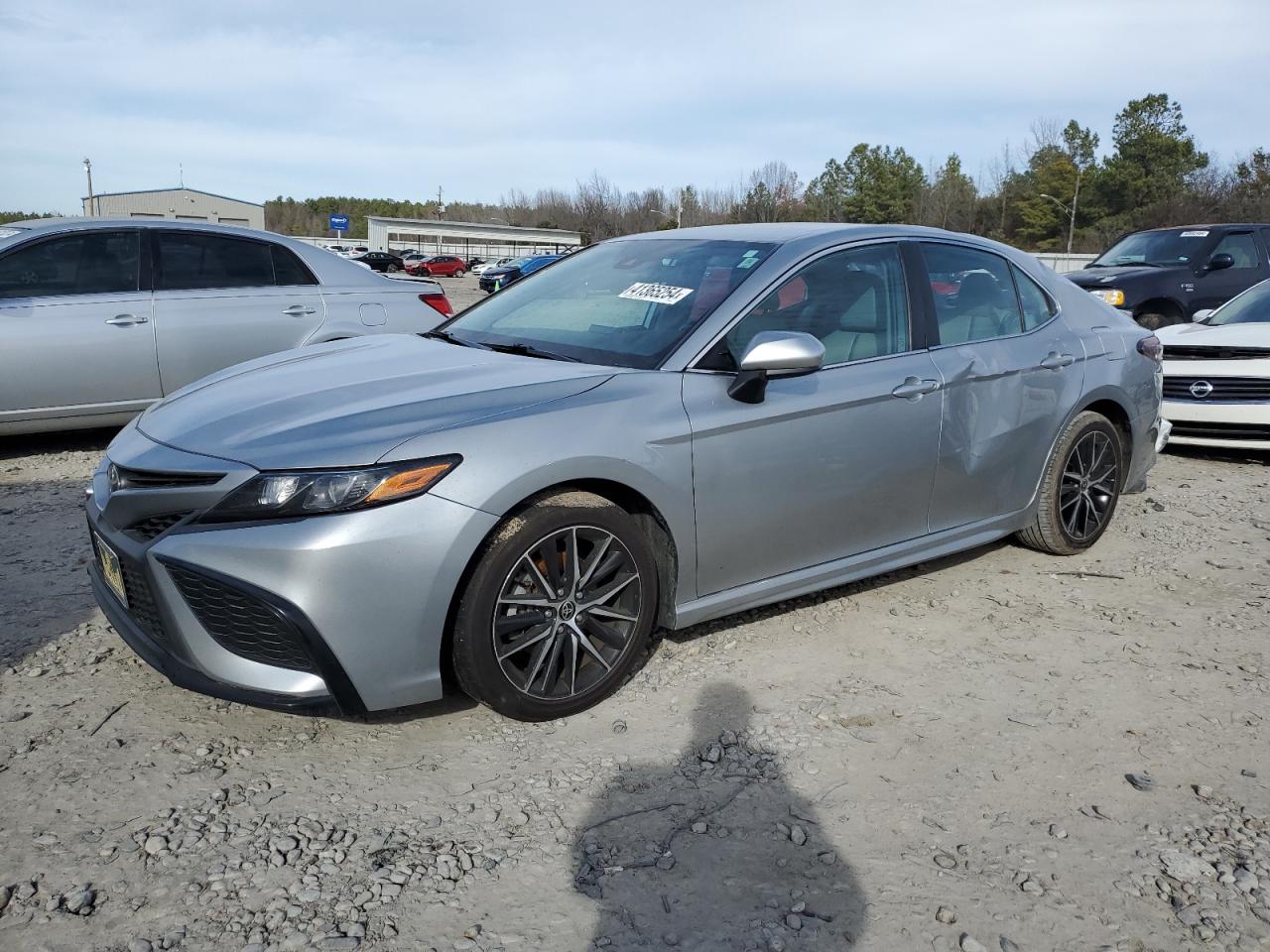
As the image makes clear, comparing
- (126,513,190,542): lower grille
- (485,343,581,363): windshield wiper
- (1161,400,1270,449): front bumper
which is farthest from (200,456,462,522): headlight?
(1161,400,1270,449): front bumper

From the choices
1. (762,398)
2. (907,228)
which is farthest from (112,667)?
(907,228)

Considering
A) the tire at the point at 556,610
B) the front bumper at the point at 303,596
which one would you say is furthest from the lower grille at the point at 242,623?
the tire at the point at 556,610

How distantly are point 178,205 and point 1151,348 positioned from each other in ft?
279

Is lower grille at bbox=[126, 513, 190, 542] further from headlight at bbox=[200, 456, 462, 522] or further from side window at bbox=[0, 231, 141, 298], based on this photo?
side window at bbox=[0, 231, 141, 298]

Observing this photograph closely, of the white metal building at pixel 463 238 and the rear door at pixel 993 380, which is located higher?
the white metal building at pixel 463 238

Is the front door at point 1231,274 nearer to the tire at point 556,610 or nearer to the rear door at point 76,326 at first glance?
the tire at point 556,610

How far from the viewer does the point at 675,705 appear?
3488mm

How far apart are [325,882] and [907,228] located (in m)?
3.40

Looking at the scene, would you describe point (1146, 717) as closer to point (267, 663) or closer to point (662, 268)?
point (662, 268)

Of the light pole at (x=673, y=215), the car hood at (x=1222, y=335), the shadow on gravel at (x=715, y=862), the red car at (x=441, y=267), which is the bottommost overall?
the shadow on gravel at (x=715, y=862)

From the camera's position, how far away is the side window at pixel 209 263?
6758 mm

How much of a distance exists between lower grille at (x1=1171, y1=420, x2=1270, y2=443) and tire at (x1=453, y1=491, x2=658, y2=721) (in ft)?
20.0

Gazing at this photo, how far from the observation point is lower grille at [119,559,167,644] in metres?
3.00

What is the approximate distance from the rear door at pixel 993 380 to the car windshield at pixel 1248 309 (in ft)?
15.3
